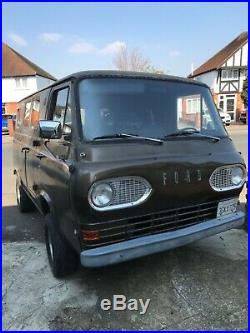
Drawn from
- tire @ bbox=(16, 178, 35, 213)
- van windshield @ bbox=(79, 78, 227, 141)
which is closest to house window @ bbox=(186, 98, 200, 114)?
van windshield @ bbox=(79, 78, 227, 141)

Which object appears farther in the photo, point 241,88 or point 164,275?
point 241,88

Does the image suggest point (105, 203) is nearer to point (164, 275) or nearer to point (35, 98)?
point (164, 275)

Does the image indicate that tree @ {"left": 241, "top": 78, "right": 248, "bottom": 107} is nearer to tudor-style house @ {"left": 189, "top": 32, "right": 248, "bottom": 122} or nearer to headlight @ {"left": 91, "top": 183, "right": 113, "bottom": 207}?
tudor-style house @ {"left": 189, "top": 32, "right": 248, "bottom": 122}

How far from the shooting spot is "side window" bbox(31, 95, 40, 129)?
4562 millimetres

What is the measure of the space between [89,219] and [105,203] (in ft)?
0.66

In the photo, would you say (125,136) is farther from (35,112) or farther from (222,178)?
(35,112)

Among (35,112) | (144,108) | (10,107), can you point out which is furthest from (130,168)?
(10,107)

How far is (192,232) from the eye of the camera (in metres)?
3.28

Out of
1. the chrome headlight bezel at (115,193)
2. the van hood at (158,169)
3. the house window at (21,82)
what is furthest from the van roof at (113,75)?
the house window at (21,82)

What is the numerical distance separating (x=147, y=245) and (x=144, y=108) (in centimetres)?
146

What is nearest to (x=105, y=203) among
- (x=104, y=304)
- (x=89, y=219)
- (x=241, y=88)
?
(x=89, y=219)

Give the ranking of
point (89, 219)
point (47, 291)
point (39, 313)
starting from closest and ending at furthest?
point (89, 219), point (39, 313), point (47, 291)

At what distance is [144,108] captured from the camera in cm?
→ 347

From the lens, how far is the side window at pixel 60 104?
347 cm
